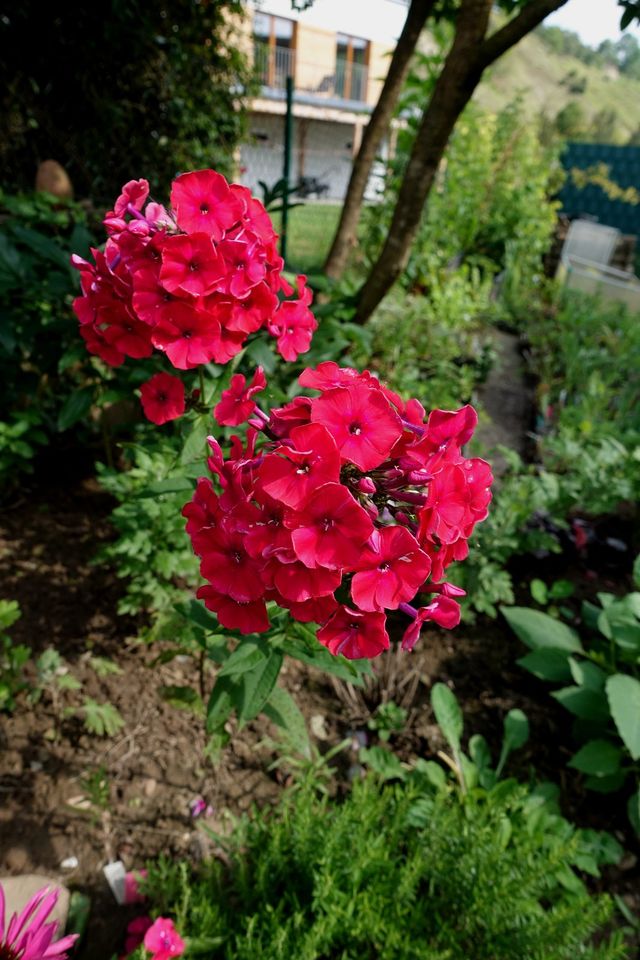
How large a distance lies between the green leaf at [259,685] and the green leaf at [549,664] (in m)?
1.17

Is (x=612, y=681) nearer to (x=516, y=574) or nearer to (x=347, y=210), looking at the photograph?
(x=516, y=574)

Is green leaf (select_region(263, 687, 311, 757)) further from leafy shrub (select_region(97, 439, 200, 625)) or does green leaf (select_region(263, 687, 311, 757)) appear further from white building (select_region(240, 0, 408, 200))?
white building (select_region(240, 0, 408, 200))

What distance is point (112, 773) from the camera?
1.72 metres

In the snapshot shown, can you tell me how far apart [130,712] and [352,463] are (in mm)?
1418

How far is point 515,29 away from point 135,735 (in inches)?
100

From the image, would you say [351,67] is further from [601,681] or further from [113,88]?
[601,681]

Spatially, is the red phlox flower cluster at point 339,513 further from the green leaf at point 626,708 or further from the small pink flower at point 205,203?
the green leaf at point 626,708

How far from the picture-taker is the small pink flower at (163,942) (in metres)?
1.17

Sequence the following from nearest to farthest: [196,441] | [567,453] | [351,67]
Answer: [196,441]
[567,453]
[351,67]

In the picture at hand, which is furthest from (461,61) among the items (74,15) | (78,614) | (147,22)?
(74,15)

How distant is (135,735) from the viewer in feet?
5.95

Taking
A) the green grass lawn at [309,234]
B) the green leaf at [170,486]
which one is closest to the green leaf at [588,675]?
the green leaf at [170,486]

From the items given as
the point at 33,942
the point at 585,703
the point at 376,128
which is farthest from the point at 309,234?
the point at 33,942

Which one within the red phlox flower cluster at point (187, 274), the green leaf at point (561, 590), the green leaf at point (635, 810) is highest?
the red phlox flower cluster at point (187, 274)
